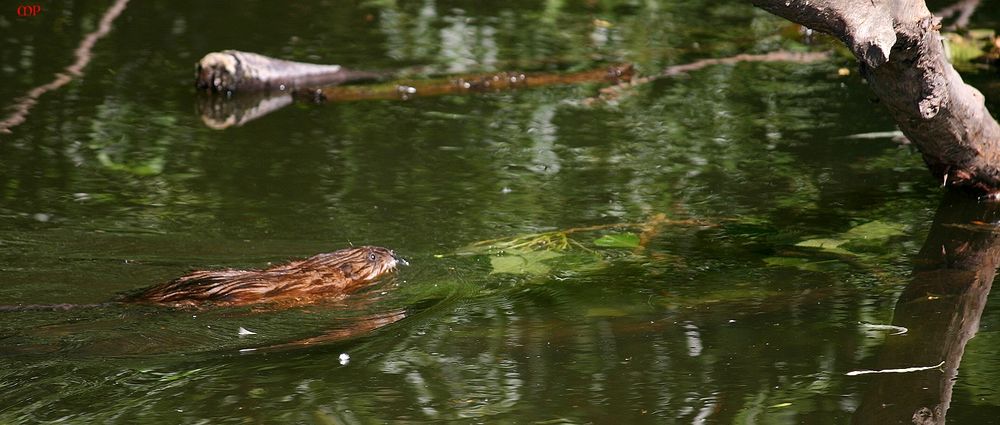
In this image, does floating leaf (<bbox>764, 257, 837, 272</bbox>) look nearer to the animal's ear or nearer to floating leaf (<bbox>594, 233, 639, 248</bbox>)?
floating leaf (<bbox>594, 233, 639, 248</bbox>)

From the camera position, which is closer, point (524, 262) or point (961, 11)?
point (524, 262)

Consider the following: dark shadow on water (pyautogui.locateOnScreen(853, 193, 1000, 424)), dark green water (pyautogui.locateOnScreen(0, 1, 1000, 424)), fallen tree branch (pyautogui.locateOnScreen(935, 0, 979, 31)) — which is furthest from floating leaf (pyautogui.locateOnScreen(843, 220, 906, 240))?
fallen tree branch (pyautogui.locateOnScreen(935, 0, 979, 31))

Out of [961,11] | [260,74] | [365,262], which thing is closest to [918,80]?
[365,262]

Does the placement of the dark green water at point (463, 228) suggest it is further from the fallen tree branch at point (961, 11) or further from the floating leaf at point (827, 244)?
the fallen tree branch at point (961, 11)

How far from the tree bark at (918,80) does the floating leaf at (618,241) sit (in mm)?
1120

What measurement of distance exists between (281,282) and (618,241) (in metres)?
1.40

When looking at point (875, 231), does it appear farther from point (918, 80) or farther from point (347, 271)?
point (347, 271)

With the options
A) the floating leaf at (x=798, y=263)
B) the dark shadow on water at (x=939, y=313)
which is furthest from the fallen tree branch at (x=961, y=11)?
the floating leaf at (x=798, y=263)

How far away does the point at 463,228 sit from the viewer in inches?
220

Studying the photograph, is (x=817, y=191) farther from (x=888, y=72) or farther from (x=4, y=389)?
(x=4, y=389)

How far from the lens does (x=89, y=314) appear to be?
4.60 meters

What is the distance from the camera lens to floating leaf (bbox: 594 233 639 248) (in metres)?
5.33

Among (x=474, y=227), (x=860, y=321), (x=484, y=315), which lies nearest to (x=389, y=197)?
(x=474, y=227)

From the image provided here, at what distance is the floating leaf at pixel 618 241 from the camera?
5.33m
